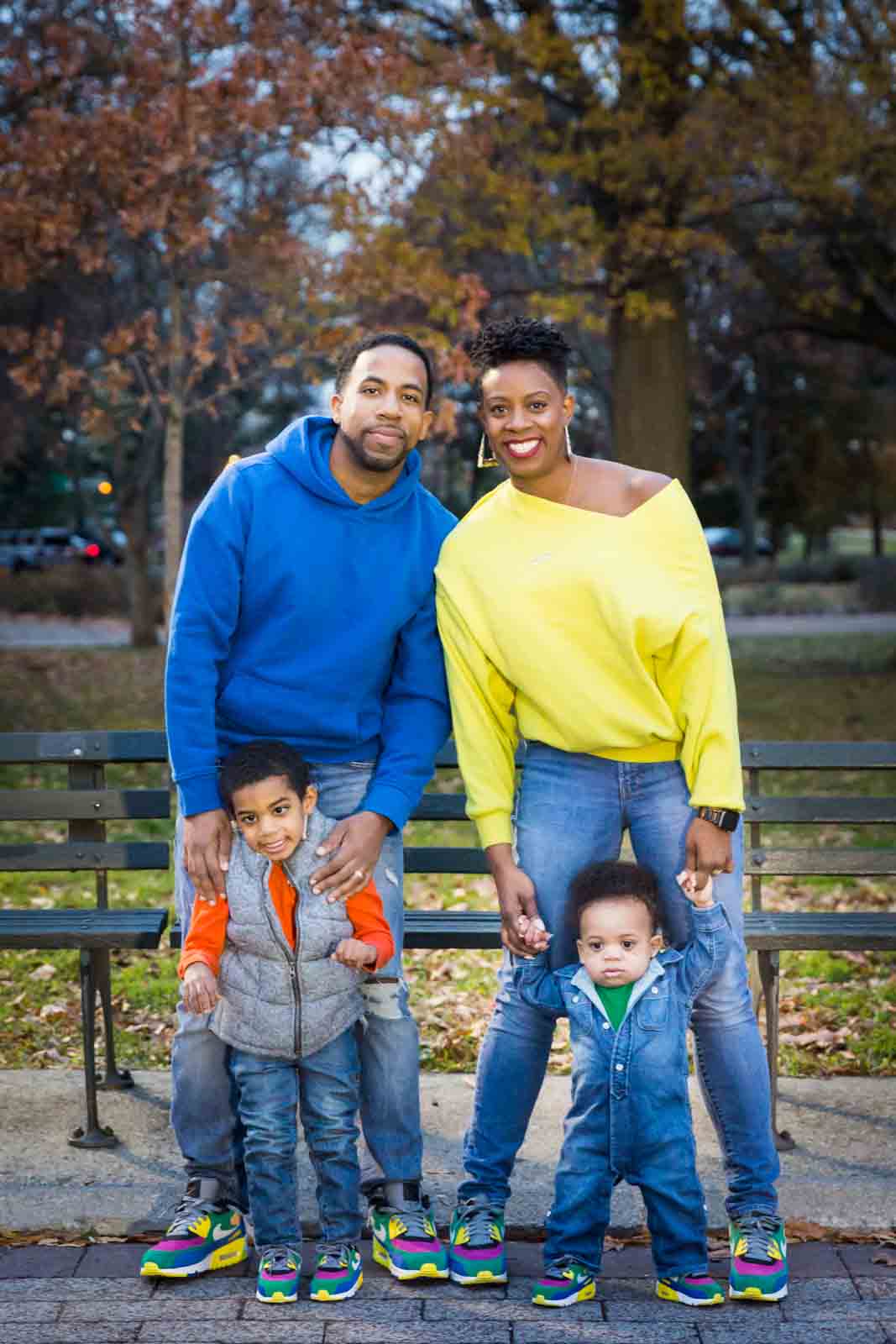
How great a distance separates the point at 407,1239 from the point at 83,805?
1.67 metres

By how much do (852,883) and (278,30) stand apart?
753 cm

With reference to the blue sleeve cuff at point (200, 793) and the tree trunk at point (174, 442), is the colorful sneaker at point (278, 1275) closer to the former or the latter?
the blue sleeve cuff at point (200, 793)

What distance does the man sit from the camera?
3.54 meters

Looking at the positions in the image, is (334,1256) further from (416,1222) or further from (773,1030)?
(773,1030)

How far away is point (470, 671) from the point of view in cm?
364

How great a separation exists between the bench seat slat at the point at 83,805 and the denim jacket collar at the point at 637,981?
4.96 feet

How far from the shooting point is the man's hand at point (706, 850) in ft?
11.3

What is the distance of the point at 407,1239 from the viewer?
3557 millimetres

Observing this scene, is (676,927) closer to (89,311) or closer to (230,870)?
(230,870)

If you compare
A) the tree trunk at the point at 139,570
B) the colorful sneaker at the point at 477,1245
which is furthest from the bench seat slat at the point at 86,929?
the tree trunk at the point at 139,570

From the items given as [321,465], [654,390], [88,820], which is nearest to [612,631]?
[321,465]

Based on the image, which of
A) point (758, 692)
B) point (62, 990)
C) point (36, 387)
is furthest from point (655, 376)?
point (62, 990)

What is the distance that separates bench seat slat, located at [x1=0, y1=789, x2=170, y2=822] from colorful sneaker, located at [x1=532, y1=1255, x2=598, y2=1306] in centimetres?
174

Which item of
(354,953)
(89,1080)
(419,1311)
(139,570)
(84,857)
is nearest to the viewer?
(419,1311)
